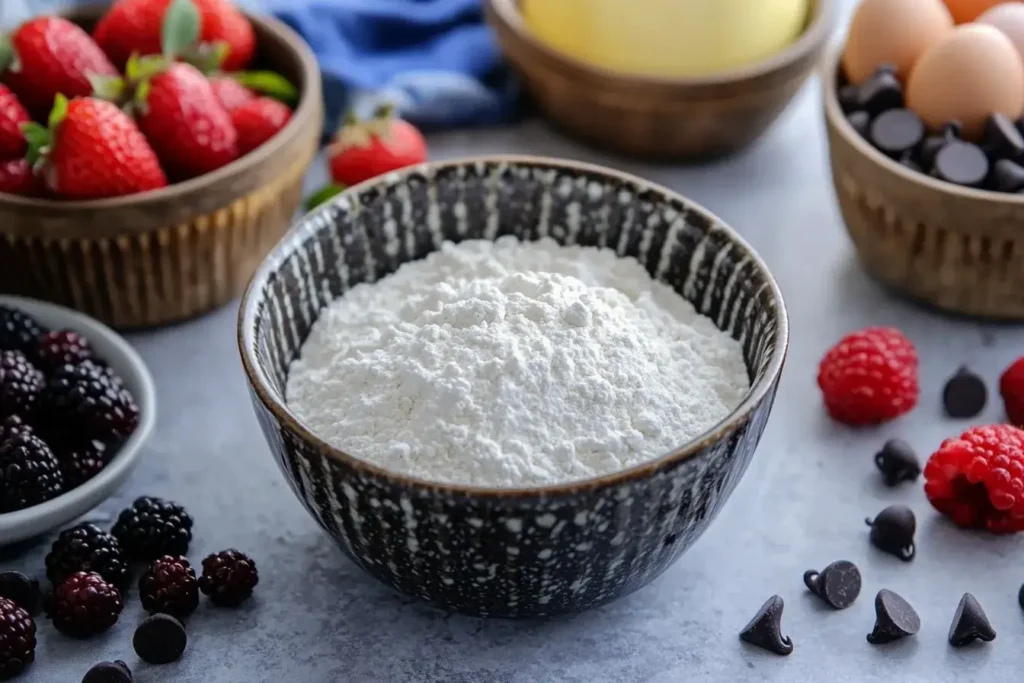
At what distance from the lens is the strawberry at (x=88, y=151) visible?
3.21 ft

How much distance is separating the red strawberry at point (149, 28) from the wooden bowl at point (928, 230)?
23.4 inches

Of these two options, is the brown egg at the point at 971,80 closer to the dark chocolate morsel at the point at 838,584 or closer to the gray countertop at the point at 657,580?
the gray countertop at the point at 657,580

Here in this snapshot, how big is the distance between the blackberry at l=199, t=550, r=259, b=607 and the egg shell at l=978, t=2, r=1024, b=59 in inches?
33.4

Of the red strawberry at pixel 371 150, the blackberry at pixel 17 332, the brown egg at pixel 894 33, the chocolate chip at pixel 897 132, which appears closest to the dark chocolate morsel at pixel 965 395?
the chocolate chip at pixel 897 132

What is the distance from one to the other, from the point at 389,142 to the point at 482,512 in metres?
0.61

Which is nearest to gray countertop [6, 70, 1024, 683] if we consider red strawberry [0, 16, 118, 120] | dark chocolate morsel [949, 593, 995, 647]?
dark chocolate morsel [949, 593, 995, 647]

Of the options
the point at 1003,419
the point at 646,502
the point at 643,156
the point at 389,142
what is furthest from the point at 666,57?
the point at 646,502

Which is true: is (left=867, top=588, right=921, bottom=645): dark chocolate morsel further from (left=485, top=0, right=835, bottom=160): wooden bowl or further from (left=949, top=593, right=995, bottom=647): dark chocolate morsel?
(left=485, top=0, right=835, bottom=160): wooden bowl

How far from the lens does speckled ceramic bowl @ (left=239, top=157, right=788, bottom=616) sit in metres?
0.68

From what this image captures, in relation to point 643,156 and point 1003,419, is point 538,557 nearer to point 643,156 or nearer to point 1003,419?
point 1003,419

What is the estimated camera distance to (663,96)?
1243mm

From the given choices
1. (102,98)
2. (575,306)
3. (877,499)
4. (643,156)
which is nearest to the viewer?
(575,306)

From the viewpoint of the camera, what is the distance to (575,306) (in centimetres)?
80

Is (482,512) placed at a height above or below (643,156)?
above
